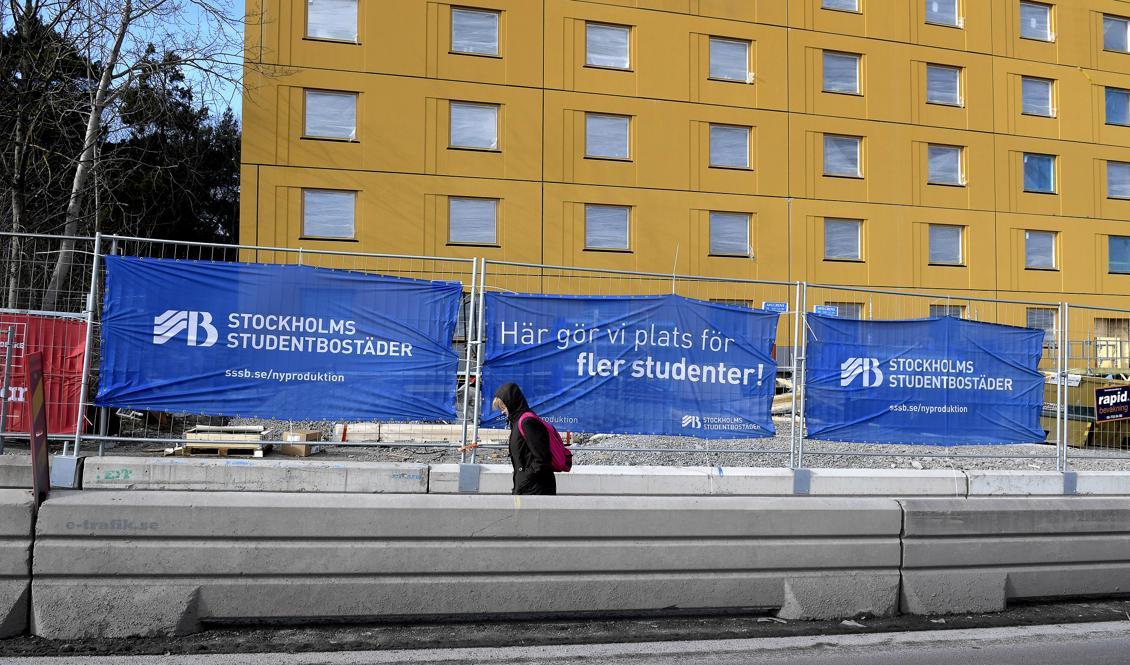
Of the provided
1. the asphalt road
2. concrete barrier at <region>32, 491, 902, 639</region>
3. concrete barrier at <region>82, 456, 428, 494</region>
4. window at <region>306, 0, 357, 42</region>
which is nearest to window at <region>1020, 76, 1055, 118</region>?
window at <region>306, 0, 357, 42</region>

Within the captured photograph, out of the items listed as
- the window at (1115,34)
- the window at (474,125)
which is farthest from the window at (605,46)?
the window at (1115,34)

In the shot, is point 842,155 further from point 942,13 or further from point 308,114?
point 308,114

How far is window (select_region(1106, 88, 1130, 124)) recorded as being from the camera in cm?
3512

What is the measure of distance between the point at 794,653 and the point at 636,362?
4.48m

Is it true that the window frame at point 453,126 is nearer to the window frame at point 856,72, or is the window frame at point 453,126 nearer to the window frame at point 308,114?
the window frame at point 308,114

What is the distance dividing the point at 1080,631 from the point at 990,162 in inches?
1224

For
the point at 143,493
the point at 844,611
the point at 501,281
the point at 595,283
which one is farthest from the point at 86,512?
the point at 595,283

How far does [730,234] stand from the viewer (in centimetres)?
3072

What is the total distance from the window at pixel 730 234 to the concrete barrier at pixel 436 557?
25.1 meters

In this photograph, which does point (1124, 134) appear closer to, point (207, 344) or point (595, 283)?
point (595, 283)

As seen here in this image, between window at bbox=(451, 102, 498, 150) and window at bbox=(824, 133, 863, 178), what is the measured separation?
1175 cm

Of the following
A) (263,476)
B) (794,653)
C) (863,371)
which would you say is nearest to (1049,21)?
(863,371)

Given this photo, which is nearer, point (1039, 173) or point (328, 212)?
point (328, 212)

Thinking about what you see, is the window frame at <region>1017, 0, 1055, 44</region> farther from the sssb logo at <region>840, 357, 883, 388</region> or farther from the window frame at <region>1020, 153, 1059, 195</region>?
the sssb logo at <region>840, 357, 883, 388</region>
